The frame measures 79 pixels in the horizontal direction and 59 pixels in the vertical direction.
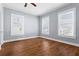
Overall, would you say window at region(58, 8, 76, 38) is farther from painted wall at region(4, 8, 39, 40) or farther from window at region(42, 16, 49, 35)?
painted wall at region(4, 8, 39, 40)

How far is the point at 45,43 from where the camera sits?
1562mm

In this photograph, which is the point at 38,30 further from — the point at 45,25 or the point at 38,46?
the point at 38,46

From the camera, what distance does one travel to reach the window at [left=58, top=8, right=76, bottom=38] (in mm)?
1372

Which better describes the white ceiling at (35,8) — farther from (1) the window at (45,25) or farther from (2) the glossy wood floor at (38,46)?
(2) the glossy wood floor at (38,46)

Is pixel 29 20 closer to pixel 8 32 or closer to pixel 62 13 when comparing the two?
pixel 8 32

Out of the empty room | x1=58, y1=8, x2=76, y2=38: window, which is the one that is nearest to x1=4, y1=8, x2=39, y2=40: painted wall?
the empty room

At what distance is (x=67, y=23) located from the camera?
1376 millimetres

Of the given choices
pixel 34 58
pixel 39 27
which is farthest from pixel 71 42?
pixel 34 58

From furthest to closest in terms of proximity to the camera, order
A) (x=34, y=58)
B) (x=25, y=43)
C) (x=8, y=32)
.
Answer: (x=25, y=43) < (x=8, y=32) < (x=34, y=58)

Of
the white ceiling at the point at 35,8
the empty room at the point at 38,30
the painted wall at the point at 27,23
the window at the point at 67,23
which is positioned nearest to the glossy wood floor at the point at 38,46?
the empty room at the point at 38,30

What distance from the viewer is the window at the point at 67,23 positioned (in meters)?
1.37

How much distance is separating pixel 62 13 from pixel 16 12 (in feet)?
3.24

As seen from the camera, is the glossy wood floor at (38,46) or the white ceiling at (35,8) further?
the glossy wood floor at (38,46)

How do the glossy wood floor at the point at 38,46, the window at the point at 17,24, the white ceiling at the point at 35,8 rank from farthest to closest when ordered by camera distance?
the glossy wood floor at the point at 38,46, the window at the point at 17,24, the white ceiling at the point at 35,8
